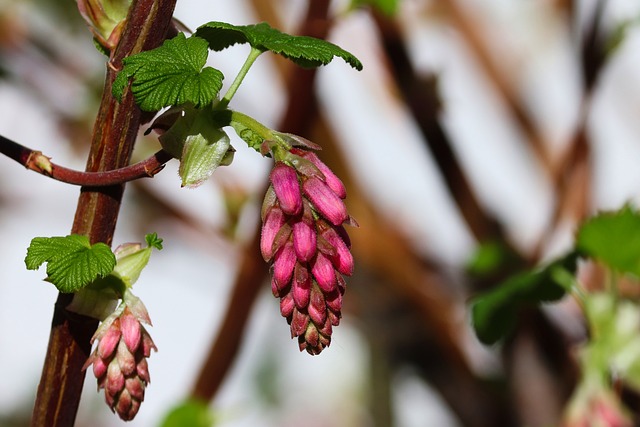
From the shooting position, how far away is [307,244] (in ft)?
0.95

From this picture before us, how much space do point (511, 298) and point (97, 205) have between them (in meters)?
0.40

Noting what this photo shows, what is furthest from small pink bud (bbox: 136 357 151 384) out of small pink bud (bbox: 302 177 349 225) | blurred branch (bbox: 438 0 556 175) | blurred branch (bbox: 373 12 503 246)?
blurred branch (bbox: 438 0 556 175)

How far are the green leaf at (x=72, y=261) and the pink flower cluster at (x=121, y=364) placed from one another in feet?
0.07

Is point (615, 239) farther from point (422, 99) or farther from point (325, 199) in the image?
point (325, 199)

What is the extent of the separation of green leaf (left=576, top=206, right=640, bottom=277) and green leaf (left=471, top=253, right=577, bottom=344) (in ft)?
0.07

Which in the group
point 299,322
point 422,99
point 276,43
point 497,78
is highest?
point 497,78

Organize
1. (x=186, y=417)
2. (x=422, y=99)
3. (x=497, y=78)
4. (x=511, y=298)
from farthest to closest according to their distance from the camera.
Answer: (x=497, y=78) → (x=422, y=99) → (x=186, y=417) → (x=511, y=298)

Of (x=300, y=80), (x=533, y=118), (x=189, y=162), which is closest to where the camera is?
(x=189, y=162)

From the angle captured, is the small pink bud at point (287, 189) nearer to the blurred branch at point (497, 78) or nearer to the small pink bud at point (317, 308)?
the small pink bud at point (317, 308)

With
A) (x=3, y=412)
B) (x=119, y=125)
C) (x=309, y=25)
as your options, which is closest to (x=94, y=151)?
(x=119, y=125)

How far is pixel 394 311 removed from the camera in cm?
122

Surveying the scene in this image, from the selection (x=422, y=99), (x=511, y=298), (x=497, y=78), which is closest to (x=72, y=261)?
(x=511, y=298)

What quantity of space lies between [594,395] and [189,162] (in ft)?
1.61

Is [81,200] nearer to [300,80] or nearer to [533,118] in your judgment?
[300,80]
